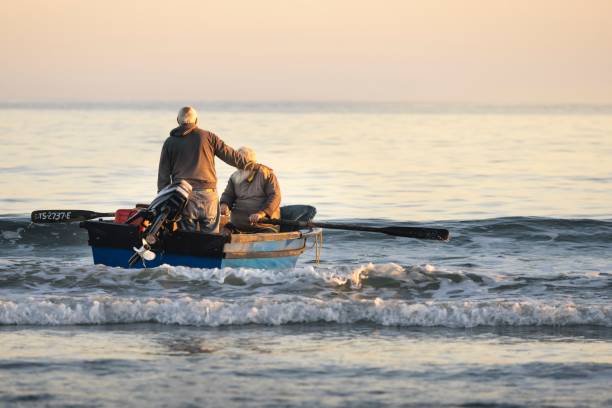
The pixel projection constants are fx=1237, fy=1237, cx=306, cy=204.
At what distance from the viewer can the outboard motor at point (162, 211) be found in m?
14.0

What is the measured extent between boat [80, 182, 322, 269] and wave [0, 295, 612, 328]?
170cm

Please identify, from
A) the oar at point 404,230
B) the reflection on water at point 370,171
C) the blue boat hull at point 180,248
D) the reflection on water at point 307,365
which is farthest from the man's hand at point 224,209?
the reflection on water at point 370,171

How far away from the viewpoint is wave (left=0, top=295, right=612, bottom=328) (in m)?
12.2

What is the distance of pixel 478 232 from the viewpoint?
21609 mm

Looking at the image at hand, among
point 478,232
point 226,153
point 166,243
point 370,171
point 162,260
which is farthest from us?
point 370,171

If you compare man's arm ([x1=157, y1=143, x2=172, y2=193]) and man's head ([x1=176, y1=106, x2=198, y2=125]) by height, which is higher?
man's head ([x1=176, y1=106, x2=198, y2=125])

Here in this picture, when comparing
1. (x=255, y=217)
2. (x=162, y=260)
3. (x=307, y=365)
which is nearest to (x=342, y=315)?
(x=307, y=365)

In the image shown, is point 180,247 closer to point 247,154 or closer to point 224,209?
point 224,209

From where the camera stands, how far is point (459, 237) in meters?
21.0

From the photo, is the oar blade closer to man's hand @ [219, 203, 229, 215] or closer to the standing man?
man's hand @ [219, 203, 229, 215]

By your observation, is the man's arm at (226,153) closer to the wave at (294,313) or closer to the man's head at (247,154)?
the man's head at (247,154)

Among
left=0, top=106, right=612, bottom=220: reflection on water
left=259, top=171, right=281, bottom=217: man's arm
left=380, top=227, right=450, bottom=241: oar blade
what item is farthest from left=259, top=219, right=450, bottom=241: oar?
left=0, top=106, right=612, bottom=220: reflection on water

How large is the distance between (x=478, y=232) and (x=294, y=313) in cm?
978

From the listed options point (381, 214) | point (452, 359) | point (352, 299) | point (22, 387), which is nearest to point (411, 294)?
point (352, 299)
